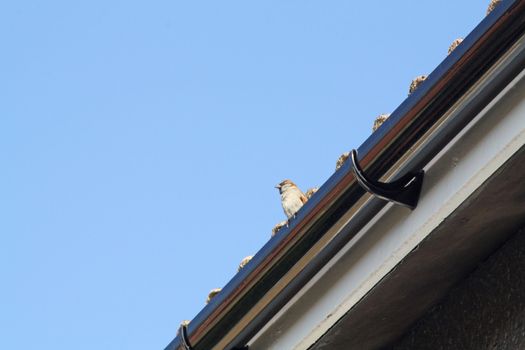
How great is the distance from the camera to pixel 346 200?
154 inches

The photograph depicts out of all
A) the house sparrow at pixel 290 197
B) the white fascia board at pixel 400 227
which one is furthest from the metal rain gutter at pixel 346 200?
the house sparrow at pixel 290 197

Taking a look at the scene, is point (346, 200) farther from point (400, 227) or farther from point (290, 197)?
point (290, 197)

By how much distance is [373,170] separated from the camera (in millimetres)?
3834

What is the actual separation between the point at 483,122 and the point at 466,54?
0.21 meters

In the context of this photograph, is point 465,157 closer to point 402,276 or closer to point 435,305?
point 402,276

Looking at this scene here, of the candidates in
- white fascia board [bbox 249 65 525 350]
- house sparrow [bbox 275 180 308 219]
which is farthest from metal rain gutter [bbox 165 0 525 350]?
house sparrow [bbox 275 180 308 219]

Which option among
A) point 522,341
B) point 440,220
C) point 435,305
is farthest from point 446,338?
point 440,220

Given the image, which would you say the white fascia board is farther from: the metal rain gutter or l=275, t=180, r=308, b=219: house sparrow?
l=275, t=180, r=308, b=219: house sparrow

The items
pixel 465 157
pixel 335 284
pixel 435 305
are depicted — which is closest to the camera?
pixel 465 157

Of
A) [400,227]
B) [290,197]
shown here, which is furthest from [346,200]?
[290,197]

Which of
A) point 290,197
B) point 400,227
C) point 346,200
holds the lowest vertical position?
point 400,227

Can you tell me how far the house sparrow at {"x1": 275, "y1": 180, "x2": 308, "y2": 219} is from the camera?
8636 mm

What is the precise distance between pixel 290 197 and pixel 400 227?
532 cm

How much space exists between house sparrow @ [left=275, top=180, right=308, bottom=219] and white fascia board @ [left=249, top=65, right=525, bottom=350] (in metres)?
4.01
